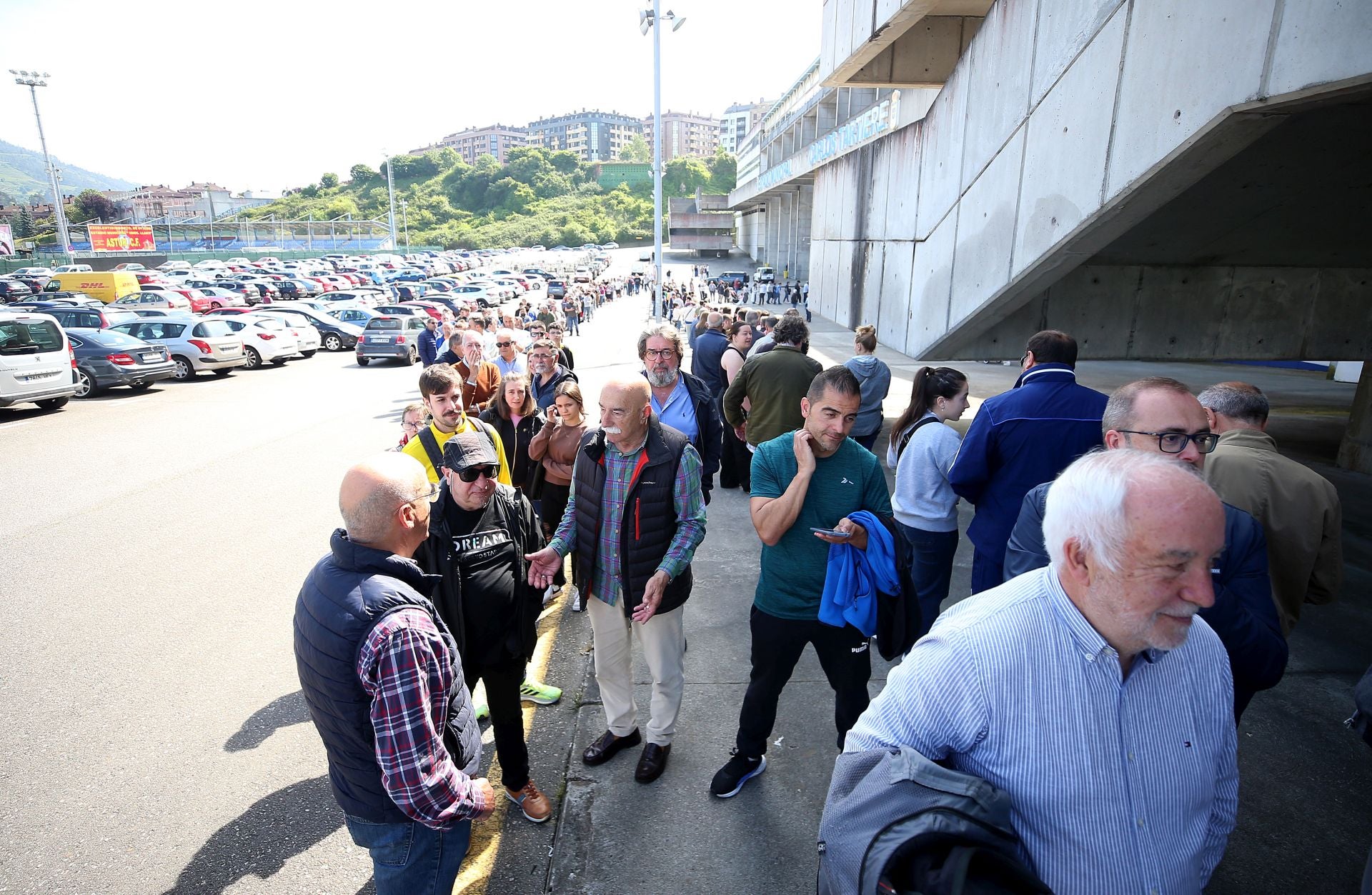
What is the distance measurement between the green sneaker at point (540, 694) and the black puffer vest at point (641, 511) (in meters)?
1.16

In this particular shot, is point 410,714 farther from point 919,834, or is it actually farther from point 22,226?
point 22,226

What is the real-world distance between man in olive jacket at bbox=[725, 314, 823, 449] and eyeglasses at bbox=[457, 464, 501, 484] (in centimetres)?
329

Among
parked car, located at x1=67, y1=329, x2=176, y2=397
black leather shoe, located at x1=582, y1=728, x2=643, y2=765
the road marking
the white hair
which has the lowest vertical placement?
the road marking

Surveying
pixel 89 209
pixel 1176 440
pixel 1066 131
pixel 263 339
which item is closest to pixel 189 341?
pixel 263 339

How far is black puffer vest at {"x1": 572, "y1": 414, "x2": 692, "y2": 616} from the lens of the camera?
347cm

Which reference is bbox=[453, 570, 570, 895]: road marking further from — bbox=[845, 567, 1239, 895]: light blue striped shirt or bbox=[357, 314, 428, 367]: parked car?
bbox=[357, 314, 428, 367]: parked car

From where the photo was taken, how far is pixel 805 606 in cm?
317

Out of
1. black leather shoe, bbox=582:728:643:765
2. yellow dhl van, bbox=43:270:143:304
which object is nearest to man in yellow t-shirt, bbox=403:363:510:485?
black leather shoe, bbox=582:728:643:765

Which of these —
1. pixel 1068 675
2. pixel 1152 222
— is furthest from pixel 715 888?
pixel 1152 222

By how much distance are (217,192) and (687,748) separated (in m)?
170

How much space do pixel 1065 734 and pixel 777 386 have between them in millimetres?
4654

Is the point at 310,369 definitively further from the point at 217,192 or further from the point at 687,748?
the point at 217,192

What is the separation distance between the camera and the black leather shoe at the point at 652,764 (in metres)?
3.61

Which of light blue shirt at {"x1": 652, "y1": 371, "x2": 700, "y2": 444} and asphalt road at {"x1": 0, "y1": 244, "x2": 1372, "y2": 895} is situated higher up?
light blue shirt at {"x1": 652, "y1": 371, "x2": 700, "y2": 444}
